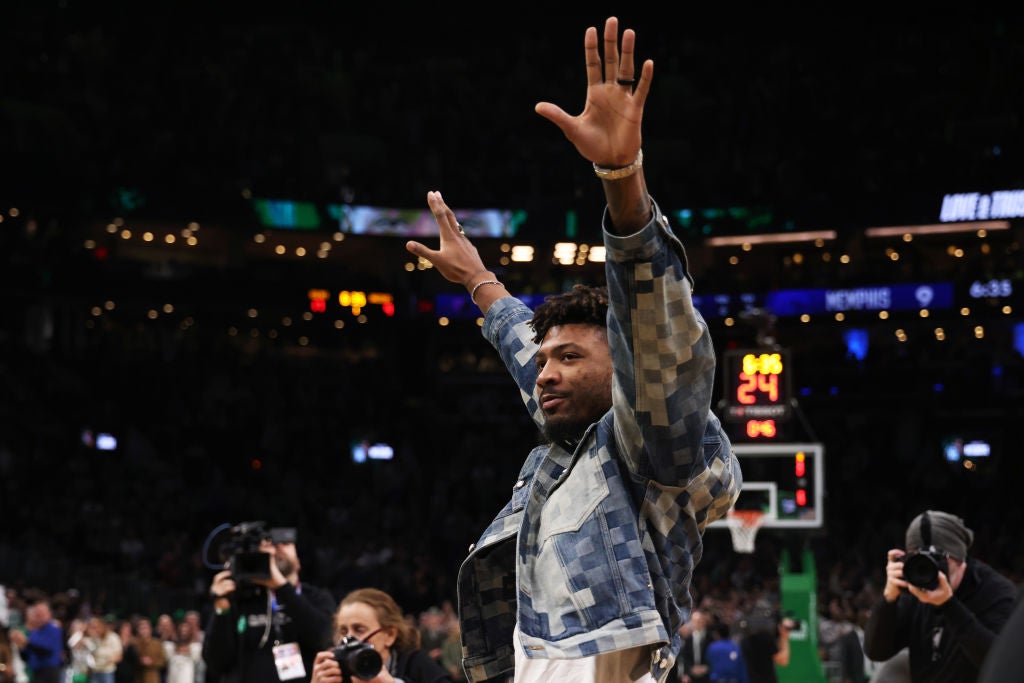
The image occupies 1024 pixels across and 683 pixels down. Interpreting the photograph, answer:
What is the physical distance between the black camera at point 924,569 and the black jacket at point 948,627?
10 cm

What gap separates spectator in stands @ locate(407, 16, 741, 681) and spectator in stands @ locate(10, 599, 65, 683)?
12.4 m

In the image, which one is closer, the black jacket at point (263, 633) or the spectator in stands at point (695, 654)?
the black jacket at point (263, 633)

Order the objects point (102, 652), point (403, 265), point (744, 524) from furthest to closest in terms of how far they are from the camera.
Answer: point (403, 265), point (102, 652), point (744, 524)

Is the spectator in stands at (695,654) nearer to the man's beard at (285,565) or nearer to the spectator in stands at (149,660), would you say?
the spectator in stands at (149,660)

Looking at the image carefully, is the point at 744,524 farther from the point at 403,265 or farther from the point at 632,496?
the point at 403,265

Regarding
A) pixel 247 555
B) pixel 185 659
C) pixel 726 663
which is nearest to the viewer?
pixel 247 555

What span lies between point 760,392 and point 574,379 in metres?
10.3

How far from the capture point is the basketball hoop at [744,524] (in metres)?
13.1

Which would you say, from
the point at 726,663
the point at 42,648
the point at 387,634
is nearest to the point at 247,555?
the point at 387,634

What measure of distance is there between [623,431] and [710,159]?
31020mm

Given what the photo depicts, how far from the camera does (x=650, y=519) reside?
2.49 m

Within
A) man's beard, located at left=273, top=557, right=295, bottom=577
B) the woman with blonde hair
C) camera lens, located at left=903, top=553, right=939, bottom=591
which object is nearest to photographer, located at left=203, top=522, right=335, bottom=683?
man's beard, located at left=273, top=557, right=295, bottom=577

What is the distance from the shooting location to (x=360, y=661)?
13.9 feet

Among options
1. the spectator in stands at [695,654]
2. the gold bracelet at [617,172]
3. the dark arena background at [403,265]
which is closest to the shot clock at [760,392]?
the spectator in stands at [695,654]
